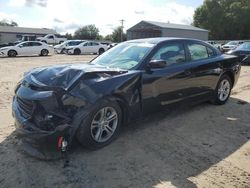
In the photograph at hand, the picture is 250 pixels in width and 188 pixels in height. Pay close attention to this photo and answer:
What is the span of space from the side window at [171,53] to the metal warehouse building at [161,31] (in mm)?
45339

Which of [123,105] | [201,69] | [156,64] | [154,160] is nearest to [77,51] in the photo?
[201,69]

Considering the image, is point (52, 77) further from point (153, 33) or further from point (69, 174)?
point (153, 33)

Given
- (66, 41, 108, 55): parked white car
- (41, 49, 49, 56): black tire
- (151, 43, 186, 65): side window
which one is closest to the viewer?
(151, 43, 186, 65): side window

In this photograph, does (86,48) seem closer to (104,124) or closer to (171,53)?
(171,53)

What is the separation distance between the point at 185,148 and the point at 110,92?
4.63 ft

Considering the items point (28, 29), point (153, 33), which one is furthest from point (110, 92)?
point (28, 29)

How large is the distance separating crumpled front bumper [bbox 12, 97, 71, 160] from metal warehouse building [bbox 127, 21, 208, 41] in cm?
4761

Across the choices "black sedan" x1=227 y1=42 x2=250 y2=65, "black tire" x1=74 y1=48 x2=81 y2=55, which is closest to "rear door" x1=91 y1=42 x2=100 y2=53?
"black tire" x1=74 y1=48 x2=81 y2=55

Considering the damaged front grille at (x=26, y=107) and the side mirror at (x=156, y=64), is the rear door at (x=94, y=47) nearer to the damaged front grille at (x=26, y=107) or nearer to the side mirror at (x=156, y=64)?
the side mirror at (x=156, y=64)

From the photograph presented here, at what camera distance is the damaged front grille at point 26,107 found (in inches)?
158

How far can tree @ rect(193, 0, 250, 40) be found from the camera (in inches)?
2446

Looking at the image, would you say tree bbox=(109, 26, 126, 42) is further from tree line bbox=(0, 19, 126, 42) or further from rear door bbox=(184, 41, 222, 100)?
rear door bbox=(184, 41, 222, 100)

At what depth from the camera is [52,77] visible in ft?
14.0

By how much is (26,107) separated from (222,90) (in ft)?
15.3
